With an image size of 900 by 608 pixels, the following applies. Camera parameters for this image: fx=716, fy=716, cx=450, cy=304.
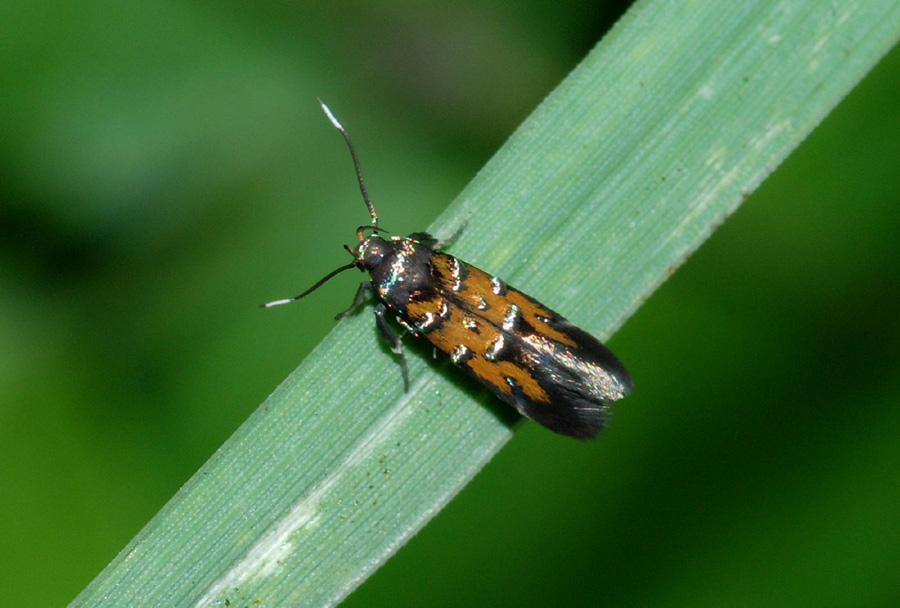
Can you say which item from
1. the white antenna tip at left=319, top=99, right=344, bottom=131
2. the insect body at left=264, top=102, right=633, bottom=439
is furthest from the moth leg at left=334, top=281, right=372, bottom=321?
the white antenna tip at left=319, top=99, right=344, bottom=131

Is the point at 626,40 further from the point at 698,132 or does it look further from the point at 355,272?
the point at 355,272

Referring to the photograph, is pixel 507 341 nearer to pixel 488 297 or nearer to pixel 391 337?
pixel 488 297

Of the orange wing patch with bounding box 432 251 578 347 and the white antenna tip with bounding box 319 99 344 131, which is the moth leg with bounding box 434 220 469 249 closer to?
the orange wing patch with bounding box 432 251 578 347

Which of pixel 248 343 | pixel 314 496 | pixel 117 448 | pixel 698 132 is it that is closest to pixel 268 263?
pixel 248 343

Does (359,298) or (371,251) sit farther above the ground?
(371,251)

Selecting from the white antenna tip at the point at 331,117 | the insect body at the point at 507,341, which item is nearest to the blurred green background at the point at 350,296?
the insect body at the point at 507,341

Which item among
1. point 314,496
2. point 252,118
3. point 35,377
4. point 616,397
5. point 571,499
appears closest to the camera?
point 314,496

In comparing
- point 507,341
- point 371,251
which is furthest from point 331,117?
point 507,341
